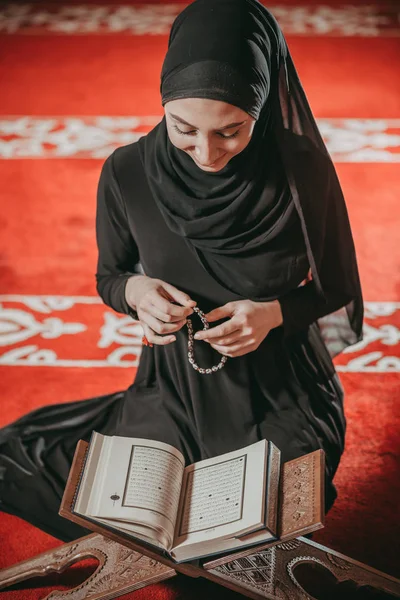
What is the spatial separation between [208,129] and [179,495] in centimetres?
74

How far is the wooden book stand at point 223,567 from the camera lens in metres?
1.59

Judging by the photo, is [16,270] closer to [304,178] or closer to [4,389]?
[4,389]

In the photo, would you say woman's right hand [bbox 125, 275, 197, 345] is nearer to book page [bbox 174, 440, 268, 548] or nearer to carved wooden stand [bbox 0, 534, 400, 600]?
book page [bbox 174, 440, 268, 548]

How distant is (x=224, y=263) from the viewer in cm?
169

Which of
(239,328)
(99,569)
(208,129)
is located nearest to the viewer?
(208,129)

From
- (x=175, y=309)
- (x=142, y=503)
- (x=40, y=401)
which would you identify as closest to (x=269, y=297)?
(x=175, y=309)

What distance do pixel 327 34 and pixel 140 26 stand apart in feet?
3.97

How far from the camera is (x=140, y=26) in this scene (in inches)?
197

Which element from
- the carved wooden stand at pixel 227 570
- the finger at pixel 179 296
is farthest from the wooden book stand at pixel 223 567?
the finger at pixel 179 296

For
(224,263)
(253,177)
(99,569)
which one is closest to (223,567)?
(99,569)

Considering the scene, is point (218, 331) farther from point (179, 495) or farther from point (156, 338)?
point (179, 495)

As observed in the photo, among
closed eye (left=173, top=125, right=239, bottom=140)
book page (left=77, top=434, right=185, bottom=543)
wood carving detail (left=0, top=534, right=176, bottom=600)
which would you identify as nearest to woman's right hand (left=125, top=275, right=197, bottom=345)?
book page (left=77, top=434, right=185, bottom=543)

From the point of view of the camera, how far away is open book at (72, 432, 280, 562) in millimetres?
1480

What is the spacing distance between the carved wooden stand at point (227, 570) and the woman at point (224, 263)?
146 millimetres
